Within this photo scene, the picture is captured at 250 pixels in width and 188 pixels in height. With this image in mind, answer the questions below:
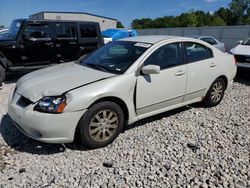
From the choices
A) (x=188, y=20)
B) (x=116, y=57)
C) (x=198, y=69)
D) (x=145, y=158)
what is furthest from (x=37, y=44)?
(x=188, y=20)

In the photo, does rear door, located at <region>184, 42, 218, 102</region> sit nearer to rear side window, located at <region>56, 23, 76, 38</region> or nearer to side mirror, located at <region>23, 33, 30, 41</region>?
→ rear side window, located at <region>56, 23, 76, 38</region>

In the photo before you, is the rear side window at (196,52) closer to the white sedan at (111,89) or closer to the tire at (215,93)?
the white sedan at (111,89)

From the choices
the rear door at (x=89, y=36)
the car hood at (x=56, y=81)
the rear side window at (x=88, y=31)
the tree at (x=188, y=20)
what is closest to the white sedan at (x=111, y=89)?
the car hood at (x=56, y=81)

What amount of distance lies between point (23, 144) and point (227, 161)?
291cm

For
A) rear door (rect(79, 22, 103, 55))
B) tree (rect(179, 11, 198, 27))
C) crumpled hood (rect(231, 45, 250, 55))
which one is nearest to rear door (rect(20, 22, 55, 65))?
rear door (rect(79, 22, 103, 55))

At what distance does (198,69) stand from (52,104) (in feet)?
9.01

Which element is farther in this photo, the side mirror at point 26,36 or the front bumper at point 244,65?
the front bumper at point 244,65

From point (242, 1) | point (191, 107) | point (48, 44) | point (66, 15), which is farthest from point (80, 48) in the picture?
point (242, 1)

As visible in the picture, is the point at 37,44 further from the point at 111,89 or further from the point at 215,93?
the point at 215,93

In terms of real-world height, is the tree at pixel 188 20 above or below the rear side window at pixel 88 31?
above

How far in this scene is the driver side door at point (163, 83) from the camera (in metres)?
3.57

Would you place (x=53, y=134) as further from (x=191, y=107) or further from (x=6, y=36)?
(x=6, y=36)

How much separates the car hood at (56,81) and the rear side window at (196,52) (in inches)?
66.3

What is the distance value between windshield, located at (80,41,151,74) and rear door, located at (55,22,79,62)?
352 cm
